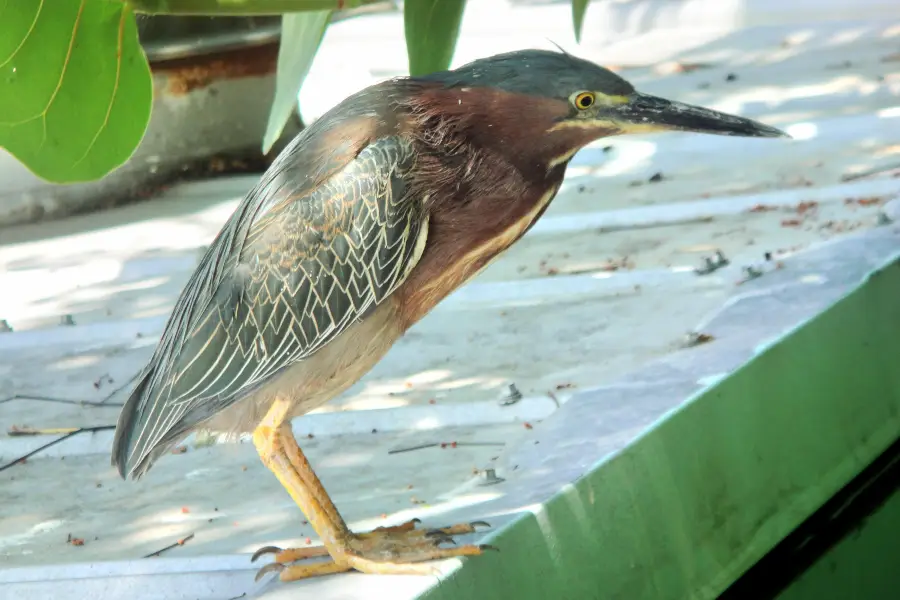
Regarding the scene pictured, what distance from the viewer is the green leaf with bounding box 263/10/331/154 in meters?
1.61

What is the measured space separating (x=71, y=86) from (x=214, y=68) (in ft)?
14.8

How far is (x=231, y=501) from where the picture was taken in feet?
8.53

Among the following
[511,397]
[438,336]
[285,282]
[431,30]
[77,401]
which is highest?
[431,30]

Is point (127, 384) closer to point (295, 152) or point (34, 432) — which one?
point (34, 432)

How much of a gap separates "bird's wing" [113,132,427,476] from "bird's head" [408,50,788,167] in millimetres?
123

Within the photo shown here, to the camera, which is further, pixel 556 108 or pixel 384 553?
pixel 384 553

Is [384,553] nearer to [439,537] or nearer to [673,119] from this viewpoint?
[439,537]

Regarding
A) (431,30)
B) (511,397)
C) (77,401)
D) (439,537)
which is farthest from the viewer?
(77,401)

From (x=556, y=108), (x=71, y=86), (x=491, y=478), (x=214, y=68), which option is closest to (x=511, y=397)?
(x=491, y=478)

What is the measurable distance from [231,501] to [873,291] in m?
1.46

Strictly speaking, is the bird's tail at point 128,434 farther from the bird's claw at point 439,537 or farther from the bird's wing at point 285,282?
the bird's claw at point 439,537

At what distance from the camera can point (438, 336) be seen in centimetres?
358

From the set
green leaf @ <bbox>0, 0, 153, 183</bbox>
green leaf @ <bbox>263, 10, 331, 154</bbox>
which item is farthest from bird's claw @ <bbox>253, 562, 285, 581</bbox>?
green leaf @ <bbox>0, 0, 153, 183</bbox>

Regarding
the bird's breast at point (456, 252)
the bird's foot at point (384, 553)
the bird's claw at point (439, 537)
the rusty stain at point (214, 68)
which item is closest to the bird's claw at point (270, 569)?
the bird's foot at point (384, 553)
